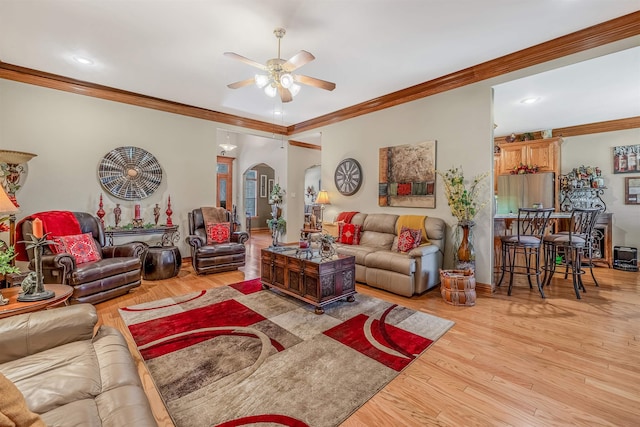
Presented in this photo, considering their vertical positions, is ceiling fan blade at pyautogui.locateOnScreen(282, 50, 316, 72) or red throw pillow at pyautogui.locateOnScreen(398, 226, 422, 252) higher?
ceiling fan blade at pyautogui.locateOnScreen(282, 50, 316, 72)

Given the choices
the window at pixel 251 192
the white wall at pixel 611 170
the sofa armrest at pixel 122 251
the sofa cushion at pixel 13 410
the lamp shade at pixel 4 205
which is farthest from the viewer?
the window at pixel 251 192

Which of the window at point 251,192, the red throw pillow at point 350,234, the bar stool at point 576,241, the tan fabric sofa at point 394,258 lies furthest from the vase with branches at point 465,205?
the window at point 251,192

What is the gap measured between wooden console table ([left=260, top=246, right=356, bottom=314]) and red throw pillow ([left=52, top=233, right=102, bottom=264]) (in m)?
2.32

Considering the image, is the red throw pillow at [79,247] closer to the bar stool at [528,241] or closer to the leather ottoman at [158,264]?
the leather ottoman at [158,264]

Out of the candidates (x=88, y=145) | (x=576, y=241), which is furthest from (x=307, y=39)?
(x=576, y=241)

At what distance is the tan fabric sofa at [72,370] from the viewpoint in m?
1.13

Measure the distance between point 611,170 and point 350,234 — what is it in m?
5.41

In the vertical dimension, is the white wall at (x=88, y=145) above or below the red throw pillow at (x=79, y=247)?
above

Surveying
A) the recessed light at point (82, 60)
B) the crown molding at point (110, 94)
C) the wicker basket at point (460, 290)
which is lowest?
the wicker basket at point (460, 290)

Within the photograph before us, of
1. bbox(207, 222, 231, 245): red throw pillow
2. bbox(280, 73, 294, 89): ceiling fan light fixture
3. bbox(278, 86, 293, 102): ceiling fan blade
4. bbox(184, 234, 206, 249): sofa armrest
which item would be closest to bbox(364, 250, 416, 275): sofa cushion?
bbox(278, 86, 293, 102): ceiling fan blade

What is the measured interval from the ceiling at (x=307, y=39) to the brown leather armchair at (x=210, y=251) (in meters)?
2.36

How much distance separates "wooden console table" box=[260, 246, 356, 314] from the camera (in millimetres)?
3197

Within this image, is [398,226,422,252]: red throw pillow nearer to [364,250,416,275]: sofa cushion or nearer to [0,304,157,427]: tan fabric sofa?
[364,250,416,275]: sofa cushion

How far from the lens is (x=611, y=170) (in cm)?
557
